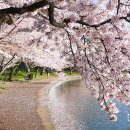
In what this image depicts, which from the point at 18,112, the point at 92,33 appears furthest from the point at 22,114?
the point at 92,33

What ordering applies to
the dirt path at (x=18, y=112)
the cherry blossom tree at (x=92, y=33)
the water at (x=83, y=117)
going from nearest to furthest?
the cherry blossom tree at (x=92, y=33), the dirt path at (x=18, y=112), the water at (x=83, y=117)

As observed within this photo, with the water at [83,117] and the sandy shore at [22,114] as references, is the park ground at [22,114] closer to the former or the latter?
the sandy shore at [22,114]

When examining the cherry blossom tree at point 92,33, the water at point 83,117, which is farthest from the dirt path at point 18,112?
the cherry blossom tree at point 92,33

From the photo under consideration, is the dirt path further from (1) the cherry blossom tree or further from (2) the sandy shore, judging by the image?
(1) the cherry blossom tree

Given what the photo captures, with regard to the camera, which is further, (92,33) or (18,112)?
(18,112)

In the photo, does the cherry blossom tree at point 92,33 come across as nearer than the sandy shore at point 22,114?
Yes

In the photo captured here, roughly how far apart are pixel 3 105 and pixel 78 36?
26707 mm

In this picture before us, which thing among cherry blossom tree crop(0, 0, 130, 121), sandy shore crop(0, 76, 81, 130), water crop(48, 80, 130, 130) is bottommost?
water crop(48, 80, 130, 130)

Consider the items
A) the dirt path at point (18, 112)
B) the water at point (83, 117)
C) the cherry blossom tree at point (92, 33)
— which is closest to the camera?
the cherry blossom tree at point (92, 33)

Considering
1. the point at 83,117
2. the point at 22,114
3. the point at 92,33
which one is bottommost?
the point at 83,117

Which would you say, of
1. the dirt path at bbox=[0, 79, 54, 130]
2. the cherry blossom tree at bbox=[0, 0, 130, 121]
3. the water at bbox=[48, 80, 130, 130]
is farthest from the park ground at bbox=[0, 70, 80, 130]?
the cherry blossom tree at bbox=[0, 0, 130, 121]

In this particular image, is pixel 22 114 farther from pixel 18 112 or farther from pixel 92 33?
pixel 92 33

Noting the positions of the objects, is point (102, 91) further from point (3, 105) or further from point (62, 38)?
point (3, 105)

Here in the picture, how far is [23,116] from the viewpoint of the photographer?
3111cm
